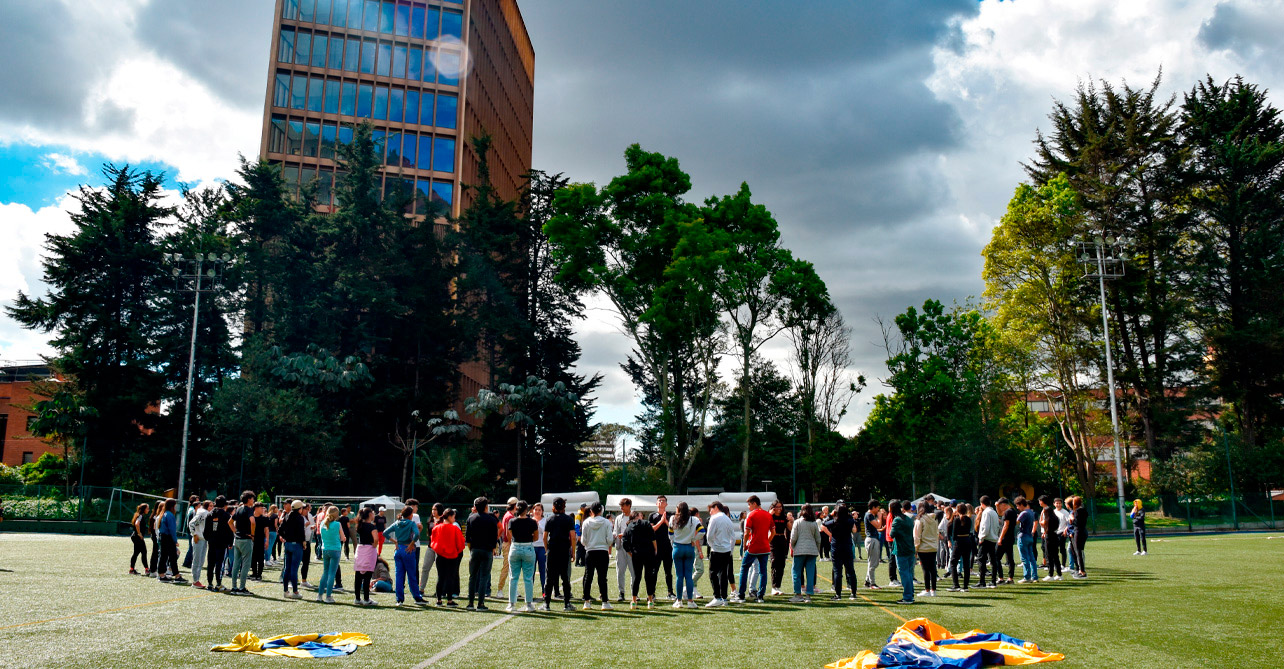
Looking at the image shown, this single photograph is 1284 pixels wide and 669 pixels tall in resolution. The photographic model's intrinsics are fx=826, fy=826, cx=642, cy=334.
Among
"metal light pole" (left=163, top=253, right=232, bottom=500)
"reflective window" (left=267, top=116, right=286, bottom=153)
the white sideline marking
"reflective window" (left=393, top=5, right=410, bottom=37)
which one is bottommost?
the white sideline marking

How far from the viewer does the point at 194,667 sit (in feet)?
24.8

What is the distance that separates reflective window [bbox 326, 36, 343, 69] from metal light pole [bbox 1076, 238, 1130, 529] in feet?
163

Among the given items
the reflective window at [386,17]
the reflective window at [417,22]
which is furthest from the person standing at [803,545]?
the reflective window at [386,17]

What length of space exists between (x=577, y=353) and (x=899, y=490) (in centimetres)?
1973

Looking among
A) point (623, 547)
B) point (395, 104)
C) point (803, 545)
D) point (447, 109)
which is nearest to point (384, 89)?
point (395, 104)

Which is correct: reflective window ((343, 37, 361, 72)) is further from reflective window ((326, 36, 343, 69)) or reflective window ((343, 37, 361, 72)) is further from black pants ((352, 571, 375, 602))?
black pants ((352, 571, 375, 602))

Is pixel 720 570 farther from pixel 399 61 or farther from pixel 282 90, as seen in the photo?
pixel 399 61

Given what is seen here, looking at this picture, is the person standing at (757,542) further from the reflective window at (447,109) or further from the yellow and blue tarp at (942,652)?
the reflective window at (447,109)

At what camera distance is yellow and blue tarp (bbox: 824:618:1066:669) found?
7180mm

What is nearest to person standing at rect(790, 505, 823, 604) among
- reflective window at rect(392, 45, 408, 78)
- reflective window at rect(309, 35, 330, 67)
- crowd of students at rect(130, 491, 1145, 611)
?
crowd of students at rect(130, 491, 1145, 611)

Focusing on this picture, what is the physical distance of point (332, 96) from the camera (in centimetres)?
5878

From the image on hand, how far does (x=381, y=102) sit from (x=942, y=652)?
60.0 meters

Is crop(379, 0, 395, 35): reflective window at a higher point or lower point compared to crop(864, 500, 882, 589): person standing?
higher

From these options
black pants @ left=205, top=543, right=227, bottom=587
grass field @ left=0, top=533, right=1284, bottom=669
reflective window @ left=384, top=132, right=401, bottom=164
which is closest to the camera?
grass field @ left=0, top=533, right=1284, bottom=669
